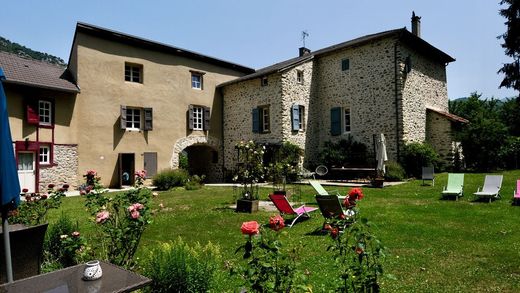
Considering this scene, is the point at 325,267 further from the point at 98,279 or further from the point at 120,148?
the point at 120,148

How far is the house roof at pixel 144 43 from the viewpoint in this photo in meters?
16.1

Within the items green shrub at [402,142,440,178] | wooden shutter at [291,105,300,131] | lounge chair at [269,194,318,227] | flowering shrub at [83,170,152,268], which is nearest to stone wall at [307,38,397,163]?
green shrub at [402,142,440,178]

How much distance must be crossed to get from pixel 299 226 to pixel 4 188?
5398 mm

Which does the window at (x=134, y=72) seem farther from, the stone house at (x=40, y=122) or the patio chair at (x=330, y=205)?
the patio chair at (x=330, y=205)

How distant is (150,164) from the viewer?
58.6 feet

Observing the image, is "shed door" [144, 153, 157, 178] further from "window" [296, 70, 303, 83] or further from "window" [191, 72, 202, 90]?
"window" [296, 70, 303, 83]

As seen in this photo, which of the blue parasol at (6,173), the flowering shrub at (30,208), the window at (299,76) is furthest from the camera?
the window at (299,76)

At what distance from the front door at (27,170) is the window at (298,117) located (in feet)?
41.2

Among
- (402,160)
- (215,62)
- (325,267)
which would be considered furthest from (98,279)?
(215,62)

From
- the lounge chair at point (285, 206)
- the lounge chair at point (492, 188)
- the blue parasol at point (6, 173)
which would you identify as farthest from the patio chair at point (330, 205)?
the lounge chair at point (492, 188)

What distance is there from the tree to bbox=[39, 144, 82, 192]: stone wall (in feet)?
81.8

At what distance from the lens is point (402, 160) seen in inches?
615

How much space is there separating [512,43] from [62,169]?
2582cm

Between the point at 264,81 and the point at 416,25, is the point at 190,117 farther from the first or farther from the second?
the point at 416,25
